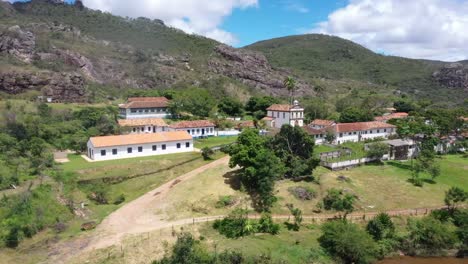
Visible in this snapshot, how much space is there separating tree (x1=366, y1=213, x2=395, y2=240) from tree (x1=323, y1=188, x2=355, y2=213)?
10.7 feet

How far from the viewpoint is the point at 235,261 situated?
26.5 metres

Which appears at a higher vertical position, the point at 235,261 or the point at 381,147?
the point at 381,147

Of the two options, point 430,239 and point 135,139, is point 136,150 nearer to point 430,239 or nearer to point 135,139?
point 135,139

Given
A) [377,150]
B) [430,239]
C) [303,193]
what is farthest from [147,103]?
[430,239]

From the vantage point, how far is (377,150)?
50.3 metres

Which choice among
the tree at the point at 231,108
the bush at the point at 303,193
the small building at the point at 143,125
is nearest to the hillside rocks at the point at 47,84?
the small building at the point at 143,125

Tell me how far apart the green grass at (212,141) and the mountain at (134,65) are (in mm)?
37773

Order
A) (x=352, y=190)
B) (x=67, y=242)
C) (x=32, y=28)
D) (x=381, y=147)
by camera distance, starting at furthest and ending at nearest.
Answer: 1. (x=32, y=28)
2. (x=381, y=147)
3. (x=352, y=190)
4. (x=67, y=242)

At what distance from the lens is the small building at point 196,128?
195ft

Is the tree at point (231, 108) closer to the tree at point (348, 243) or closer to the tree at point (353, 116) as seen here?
the tree at point (353, 116)

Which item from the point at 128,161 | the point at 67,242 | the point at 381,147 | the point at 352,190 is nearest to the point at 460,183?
the point at 381,147

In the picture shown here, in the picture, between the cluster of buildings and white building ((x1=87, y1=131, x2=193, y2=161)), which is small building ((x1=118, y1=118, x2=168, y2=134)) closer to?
the cluster of buildings

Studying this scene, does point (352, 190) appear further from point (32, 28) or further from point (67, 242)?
point (32, 28)

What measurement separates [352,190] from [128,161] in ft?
90.3
